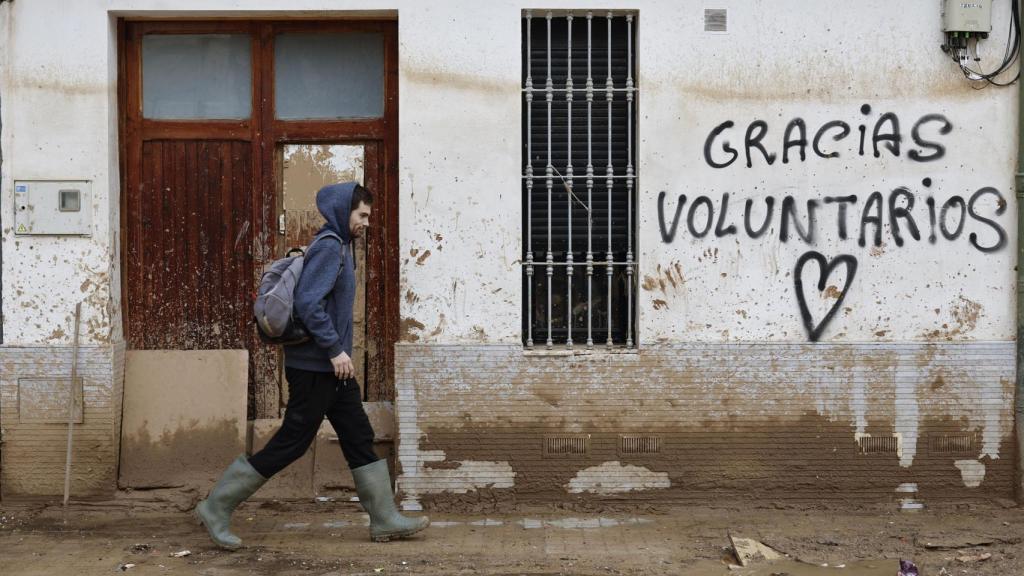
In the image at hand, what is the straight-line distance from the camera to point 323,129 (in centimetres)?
681

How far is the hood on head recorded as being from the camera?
5.68m

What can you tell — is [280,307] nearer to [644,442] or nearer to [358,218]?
[358,218]

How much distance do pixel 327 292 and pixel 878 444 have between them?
10.4 feet

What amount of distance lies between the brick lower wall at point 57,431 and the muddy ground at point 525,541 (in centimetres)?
12

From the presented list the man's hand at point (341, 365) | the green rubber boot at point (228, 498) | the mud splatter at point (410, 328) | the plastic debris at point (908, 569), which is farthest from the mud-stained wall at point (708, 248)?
the plastic debris at point (908, 569)

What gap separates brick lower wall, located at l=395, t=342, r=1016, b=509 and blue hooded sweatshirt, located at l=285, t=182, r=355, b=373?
853mm

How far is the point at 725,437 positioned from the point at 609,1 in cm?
249

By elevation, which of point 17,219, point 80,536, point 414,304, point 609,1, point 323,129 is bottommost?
point 80,536

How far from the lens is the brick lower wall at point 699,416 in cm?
653

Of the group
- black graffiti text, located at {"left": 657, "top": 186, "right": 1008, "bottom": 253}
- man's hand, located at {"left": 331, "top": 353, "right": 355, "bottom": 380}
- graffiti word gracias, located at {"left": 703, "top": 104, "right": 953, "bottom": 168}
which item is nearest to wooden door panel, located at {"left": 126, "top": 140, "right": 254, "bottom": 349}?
man's hand, located at {"left": 331, "top": 353, "right": 355, "bottom": 380}

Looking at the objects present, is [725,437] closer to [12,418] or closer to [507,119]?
[507,119]

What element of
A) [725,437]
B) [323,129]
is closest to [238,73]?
[323,129]

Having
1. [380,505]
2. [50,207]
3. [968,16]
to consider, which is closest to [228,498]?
[380,505]

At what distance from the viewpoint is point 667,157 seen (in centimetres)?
652
